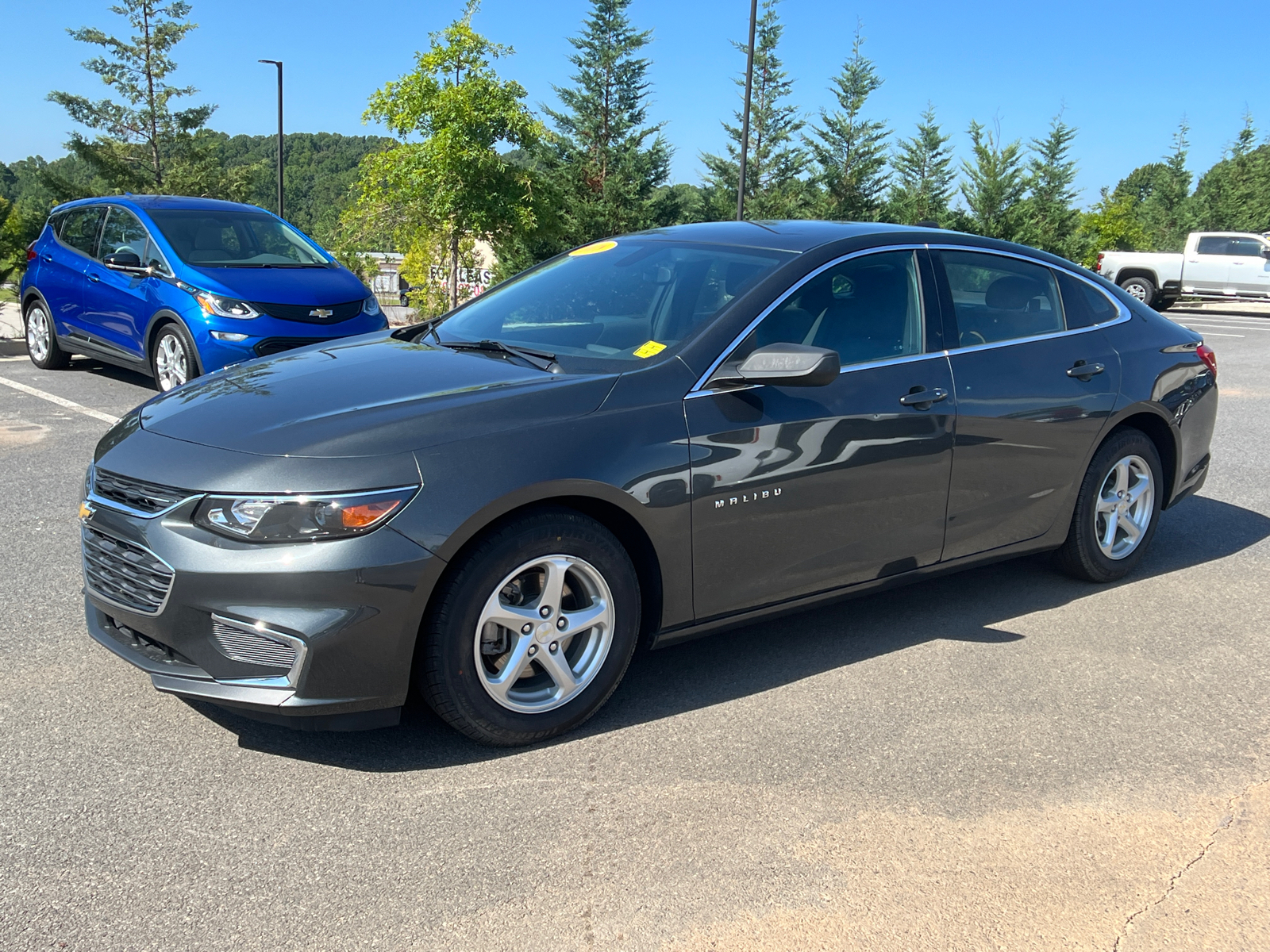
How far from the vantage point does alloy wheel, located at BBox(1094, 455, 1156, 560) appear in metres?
5.08

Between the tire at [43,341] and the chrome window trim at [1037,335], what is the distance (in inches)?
360

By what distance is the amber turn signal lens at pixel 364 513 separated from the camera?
3.05m

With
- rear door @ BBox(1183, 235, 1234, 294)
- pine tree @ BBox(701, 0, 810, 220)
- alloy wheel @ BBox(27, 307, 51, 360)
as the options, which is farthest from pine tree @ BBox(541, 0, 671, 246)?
alloy wheel @ BBox(27, 307, 51, 360)

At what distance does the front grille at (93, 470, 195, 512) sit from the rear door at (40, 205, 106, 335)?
7550mm

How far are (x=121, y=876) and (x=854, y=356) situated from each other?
9.38 feet

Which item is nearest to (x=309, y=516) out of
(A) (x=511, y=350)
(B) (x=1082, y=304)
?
(A) (x=511, y=350)

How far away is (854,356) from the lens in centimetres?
414

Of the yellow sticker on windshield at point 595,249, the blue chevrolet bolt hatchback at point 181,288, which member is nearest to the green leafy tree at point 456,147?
the blue chevrolet bolt hatchback at point 181,288

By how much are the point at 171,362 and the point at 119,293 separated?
1014mm

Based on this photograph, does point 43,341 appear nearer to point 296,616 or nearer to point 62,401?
point 62,401

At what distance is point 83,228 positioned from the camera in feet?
34.1

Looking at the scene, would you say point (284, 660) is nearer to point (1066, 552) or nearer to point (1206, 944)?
point (1206, 944)

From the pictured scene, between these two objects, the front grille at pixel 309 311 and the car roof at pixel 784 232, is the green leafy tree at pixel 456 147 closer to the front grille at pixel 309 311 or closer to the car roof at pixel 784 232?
the front grille at pixel 309 311

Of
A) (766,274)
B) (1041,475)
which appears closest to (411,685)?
(766,274)
